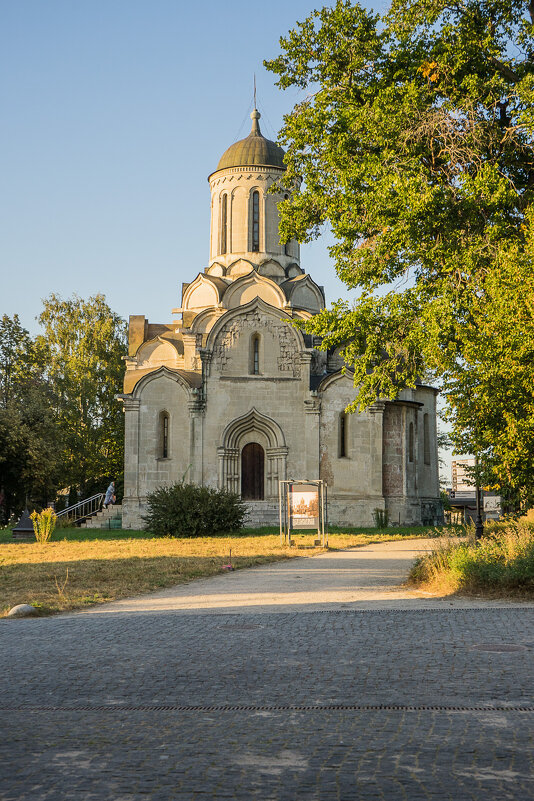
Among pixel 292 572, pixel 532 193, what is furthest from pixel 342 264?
pixel 292 572

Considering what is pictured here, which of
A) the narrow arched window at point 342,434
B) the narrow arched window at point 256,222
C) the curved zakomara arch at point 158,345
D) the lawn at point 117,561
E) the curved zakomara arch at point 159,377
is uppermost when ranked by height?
the narrow arched window at point 256,222

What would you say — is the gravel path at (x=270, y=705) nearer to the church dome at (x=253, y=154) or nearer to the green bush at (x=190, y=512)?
the green bush at (x=190, y=512)

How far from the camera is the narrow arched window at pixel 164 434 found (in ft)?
118

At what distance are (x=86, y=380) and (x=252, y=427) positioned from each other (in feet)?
57.6

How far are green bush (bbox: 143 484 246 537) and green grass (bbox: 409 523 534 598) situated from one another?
13032 millimetres

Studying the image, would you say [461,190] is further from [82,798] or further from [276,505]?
[276,505]

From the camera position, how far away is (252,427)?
35781mm

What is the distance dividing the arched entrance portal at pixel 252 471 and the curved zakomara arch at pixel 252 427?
63 centimetres

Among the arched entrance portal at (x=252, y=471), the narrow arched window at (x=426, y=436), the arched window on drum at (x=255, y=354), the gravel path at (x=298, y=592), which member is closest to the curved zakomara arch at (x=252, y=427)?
the arched entrance portal at (x=252, y=471)

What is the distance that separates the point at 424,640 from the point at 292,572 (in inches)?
322

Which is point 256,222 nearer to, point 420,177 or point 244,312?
point 244,312

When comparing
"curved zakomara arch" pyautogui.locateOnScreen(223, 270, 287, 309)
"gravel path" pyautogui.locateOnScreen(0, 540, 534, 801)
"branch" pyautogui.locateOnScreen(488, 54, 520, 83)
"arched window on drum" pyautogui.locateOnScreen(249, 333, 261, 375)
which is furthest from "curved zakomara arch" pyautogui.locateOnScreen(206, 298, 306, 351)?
"gravel path" pyautogui.locateOnScreen(0, 540, 534, 801)

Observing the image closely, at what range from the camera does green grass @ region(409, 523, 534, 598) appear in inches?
486

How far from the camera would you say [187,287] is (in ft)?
134
